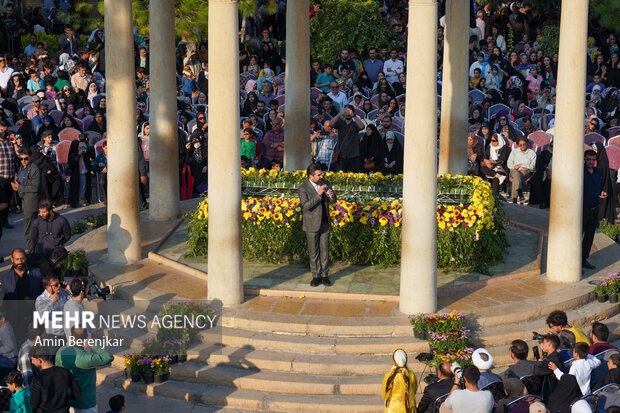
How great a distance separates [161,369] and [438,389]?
3.86 meters

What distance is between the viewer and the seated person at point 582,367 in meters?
11.1

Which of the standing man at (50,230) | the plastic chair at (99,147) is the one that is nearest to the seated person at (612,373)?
the standing man at (50,230)

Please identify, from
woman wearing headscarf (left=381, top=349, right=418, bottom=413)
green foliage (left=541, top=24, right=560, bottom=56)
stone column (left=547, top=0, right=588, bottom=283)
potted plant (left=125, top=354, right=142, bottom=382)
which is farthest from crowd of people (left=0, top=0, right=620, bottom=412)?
potted plant (left=125, top=354, right=142, bottom=382)

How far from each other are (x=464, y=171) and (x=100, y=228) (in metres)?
6.70

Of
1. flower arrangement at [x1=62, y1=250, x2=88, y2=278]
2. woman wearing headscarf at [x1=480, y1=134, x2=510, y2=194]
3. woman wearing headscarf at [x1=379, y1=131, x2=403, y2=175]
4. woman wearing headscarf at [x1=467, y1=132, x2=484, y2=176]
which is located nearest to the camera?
flower arrangement at [x1=62, y1=250, x2=88, y2=278]

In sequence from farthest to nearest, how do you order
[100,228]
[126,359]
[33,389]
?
[100,228], [126,359], [33,389]

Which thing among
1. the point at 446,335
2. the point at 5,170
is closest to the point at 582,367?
the point at 446,335

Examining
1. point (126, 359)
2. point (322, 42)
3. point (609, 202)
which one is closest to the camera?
point (126, 359)

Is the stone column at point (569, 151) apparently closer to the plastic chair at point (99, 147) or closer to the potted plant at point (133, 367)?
the potted plant at point (133, 367)

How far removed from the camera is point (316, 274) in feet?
49.3

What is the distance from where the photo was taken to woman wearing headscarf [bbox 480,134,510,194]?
20.8m

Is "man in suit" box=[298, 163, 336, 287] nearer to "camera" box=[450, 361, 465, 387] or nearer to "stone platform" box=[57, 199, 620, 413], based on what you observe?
"stone platform" box=[57, 199, 620, 413]

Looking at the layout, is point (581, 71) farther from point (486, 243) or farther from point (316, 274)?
point (316, 274)

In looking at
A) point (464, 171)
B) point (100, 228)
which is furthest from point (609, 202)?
point (100, 228)
